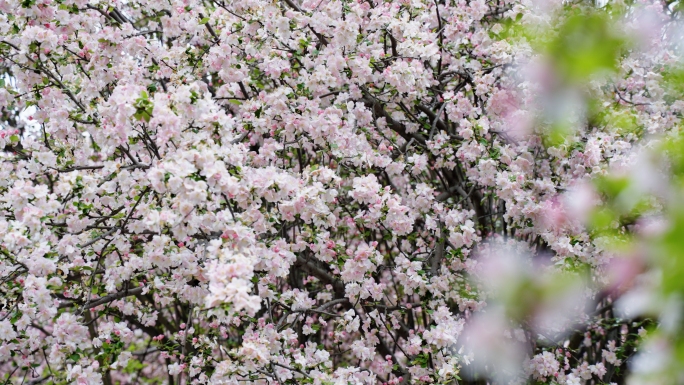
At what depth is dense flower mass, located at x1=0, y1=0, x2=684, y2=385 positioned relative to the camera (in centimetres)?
334

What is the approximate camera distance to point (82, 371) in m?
3.86

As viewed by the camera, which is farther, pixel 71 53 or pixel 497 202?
pixel 497 202

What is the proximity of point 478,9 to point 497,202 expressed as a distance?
1.65 metres

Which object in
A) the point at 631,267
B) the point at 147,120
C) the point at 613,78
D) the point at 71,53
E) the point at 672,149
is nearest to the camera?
the point at 672,149

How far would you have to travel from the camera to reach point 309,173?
374 cm

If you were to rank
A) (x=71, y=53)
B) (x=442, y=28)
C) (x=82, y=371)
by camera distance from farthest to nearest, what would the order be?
(x=442, y=28) → (x=71, y=53) → (x=82, y=371)

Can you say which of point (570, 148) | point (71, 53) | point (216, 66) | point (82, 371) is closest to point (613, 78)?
point (570, 148)

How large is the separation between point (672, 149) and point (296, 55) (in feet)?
11.1

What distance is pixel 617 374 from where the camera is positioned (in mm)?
5277

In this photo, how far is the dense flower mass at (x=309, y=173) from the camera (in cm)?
334

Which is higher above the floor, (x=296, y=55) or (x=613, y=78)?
(x=613, y=78)

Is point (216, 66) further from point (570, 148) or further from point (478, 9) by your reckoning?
point (570, 148)

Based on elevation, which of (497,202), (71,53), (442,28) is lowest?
(71,53)

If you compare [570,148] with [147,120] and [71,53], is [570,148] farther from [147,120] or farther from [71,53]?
[71,53]
